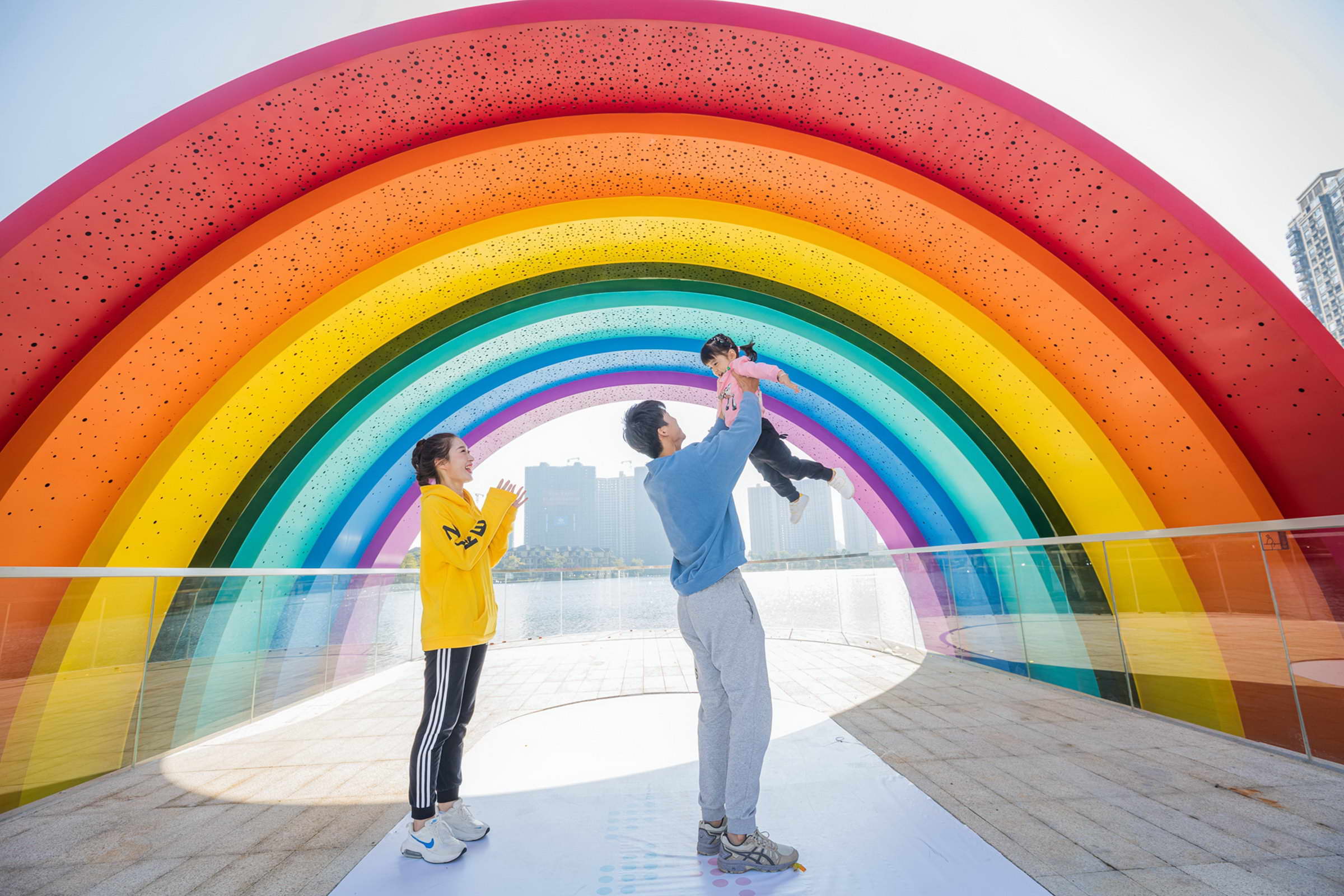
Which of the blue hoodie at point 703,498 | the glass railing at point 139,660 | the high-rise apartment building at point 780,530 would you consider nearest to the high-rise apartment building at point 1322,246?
the high-rise apartment building at point 780,530

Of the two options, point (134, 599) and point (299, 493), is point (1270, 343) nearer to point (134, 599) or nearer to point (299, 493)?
point (134, 599)

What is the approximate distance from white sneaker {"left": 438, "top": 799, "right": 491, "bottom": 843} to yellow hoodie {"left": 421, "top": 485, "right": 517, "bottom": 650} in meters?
0.73

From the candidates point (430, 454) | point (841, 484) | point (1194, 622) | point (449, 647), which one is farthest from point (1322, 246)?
point (449, 647)

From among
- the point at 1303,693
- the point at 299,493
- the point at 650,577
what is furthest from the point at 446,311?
the point at 1303,693

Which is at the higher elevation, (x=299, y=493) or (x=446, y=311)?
(x=446, y=311)

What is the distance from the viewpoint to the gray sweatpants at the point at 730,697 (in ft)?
7.02

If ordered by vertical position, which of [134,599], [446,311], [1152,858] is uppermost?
[446,311]

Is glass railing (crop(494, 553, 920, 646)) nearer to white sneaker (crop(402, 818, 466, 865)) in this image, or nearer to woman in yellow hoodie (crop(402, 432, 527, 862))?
woman in yellow hoodie (crop(402, 432, 527, 862))

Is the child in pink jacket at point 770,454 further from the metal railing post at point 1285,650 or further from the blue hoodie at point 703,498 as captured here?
the metal railing post at point 1285,650

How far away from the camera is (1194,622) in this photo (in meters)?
3.88

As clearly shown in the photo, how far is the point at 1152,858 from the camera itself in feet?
7.05

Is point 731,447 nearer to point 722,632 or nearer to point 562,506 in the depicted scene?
point 722,632

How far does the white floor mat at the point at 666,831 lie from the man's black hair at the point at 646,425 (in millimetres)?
1631

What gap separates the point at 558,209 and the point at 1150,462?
616cm
